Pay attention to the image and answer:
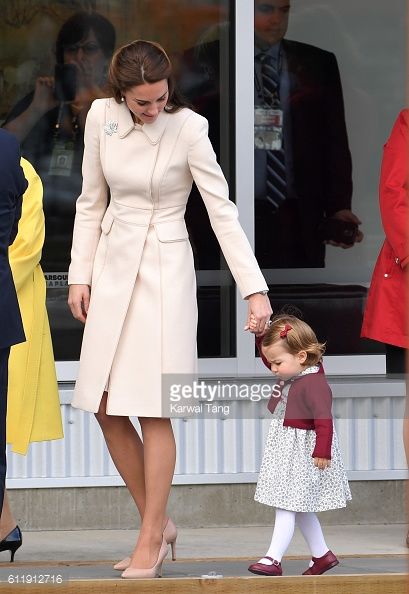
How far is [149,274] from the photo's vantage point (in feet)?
16.7

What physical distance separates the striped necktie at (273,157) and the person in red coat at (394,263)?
118 cm

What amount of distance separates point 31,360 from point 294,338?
3.04ft

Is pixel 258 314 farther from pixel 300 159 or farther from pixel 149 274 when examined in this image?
pixel 300 159

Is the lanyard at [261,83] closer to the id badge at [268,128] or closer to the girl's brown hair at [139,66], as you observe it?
the id badge at [268,128]

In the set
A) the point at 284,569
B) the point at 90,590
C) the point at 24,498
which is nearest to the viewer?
the point at 90,590

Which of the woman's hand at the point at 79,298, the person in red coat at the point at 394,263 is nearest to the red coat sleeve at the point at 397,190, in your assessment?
the person in red coat at the point at 394,263

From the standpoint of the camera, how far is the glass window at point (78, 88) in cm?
688

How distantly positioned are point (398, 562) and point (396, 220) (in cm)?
121

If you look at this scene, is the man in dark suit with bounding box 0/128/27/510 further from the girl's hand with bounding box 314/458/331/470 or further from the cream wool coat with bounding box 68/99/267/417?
the girl's hand with bounding box 314/458/331/470

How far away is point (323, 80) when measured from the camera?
727 centimetres

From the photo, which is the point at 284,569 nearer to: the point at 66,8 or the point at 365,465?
the point at 365,465

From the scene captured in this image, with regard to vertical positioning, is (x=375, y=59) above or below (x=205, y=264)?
above

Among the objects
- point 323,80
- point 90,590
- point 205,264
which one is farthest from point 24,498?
point 323,80

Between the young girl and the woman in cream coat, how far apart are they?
0.34 meters
